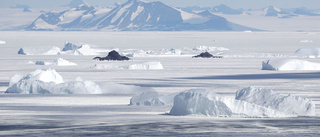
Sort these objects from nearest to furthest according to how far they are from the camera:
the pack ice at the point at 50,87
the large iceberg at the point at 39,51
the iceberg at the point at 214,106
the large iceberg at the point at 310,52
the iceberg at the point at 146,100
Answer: the iceberg at the point at 214,106, the iceberg at the point at 146,100, the pack ice at the point at 50,87, the large iceberg at the point at 310,52, the large iceberg at the point at 39,51

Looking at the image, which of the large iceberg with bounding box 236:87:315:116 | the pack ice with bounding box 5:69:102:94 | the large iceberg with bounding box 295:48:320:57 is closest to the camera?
the large iceberg with bounding box 236:87:315:116

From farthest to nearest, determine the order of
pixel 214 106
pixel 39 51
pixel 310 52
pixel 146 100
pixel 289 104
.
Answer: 1. pixel 39 51
2. pixel 310 52
3. pixel 146 100
4. pixel 289 104
5. pixel 214 106

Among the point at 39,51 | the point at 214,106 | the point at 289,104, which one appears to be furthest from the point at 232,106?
the point at 39,51

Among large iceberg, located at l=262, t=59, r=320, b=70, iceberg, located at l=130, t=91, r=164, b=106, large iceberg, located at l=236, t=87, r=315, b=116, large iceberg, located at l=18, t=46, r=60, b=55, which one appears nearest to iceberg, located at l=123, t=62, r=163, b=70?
large iceberg, located at l=262, t=59, r=320, b=70

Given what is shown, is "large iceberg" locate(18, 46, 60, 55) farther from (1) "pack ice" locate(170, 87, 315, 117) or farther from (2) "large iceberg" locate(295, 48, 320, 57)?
(1) "pack ice" locate(170, 87, 315, 117)

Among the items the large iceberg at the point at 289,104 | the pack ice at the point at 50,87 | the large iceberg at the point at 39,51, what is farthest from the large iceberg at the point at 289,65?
the large iceberg at the point at 39,51

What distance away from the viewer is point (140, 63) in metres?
25.0

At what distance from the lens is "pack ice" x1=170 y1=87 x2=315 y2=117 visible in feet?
33.4

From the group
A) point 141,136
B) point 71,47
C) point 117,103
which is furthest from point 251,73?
point 71,47

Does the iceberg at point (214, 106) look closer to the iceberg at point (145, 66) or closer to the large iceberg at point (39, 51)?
the iceberg at point (145, 66)

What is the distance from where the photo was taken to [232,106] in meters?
10.3

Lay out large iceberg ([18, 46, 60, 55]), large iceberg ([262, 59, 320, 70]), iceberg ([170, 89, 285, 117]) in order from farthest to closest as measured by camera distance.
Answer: large iceberg ([18, 46, 60, 55]), large iceberg ([262, 59, 320, 70]), iceberg ([170, 89, 285, 117])

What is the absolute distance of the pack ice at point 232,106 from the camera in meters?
10.2

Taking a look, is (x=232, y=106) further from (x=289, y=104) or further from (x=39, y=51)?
(x=39, y=51)
